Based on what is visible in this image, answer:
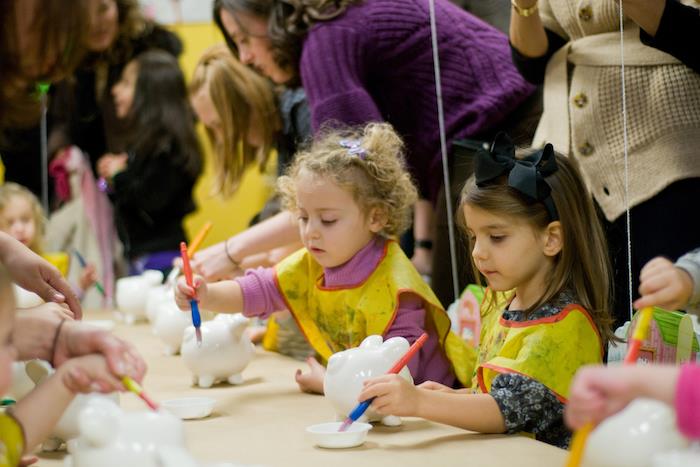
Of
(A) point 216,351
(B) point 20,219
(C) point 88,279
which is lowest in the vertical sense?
(C) point 88,279

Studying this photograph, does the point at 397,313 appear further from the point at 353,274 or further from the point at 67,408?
the point at 67,408

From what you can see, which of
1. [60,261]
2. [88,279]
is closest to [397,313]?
[60,261]

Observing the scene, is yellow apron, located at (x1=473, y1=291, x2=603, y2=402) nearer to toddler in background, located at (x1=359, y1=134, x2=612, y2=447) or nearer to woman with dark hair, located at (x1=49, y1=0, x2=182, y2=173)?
toddler in background, located at (x1=359, y1=134, x2=612, y2=447)

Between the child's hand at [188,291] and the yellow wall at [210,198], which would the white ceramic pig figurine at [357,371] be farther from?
the yellow wall at [210,198]

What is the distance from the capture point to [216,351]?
4.55 feet

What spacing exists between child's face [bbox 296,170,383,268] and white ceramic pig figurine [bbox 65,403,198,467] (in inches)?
23.2

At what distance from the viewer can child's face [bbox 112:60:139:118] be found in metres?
2.80

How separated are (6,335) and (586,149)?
30.4 inches

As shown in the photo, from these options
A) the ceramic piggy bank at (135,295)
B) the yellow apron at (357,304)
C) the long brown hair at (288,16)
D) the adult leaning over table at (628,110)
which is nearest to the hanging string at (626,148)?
the adult leaning over table at (628,110)

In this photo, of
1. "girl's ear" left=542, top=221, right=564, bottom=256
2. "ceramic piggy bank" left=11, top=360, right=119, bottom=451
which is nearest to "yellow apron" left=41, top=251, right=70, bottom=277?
"ceramic piggy bank" left=11, top=360, right=119, bottom=451

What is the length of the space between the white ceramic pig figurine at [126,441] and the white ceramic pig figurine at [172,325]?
0.89 meters

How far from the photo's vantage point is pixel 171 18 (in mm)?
3041

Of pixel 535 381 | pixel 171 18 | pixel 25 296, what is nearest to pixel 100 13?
pixel 171 18

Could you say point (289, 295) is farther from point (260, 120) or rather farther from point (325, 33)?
point (260, 120)
